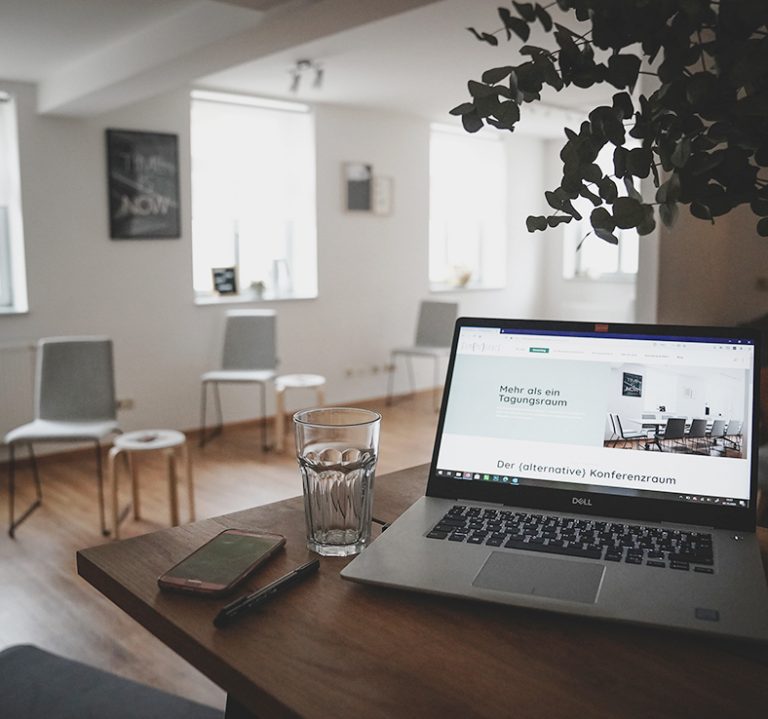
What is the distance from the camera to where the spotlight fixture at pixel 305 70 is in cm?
497

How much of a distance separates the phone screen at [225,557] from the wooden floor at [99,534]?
1578 millimetres

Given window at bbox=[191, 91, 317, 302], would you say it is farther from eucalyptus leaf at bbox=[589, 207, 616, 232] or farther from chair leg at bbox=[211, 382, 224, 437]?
eucalyptus leaf at bbox=[589, 207, 616, 232]

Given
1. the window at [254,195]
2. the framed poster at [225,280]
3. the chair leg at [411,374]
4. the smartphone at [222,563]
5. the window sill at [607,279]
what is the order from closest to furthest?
the smartphone at [222,563] → the window at [254,195] → the framed poster at [225,280] → the chair leg at [411,374] → the window sill at [607,279]

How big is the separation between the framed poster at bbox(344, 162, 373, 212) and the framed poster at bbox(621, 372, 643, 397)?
5587 millimetres

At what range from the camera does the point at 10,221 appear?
5.15 m

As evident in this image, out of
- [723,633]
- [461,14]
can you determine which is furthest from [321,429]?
[461,14]

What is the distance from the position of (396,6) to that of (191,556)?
2.55 m

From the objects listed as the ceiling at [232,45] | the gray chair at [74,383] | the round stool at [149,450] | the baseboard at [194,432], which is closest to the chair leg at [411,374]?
the baseboard at [194,432]

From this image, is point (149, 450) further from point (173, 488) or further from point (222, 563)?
point (222, 563)

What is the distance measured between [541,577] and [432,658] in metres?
0.20

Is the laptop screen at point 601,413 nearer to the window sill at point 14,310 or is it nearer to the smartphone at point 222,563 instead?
the smartphone at point 222,563

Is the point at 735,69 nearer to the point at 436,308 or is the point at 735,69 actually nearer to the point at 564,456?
the point at 564,456

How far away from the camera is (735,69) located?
2.33 ft

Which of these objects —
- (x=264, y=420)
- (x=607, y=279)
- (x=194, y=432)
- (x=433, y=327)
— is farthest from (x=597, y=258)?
(x=194, y=432)
